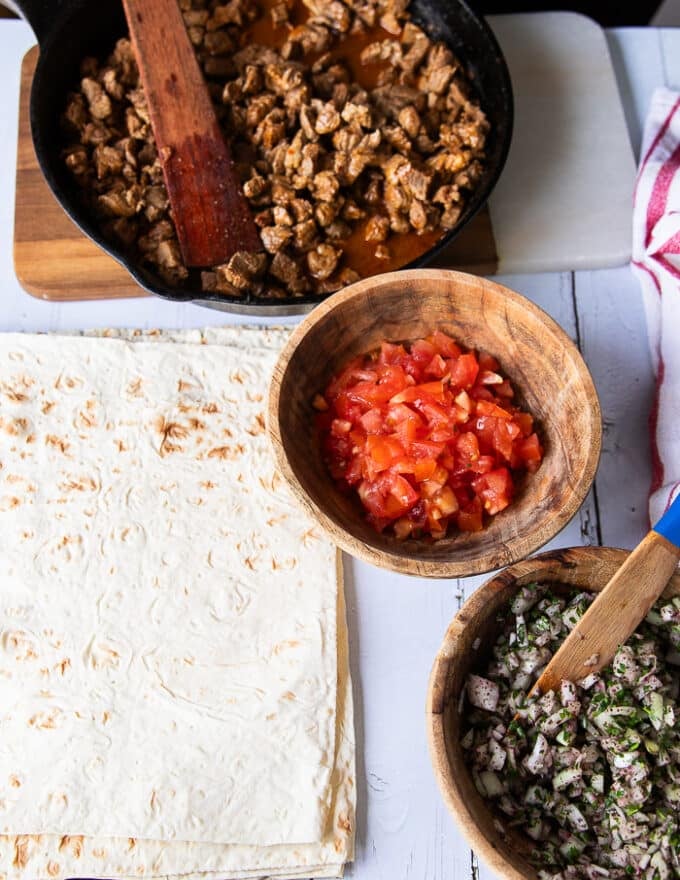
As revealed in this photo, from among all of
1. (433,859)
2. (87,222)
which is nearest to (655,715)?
(433,859)

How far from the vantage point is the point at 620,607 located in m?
2.01

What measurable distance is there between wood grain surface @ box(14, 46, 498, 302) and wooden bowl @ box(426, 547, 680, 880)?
114 cm

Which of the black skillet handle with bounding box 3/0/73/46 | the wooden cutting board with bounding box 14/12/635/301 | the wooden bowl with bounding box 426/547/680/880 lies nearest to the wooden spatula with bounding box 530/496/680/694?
the wooden bowl with bounding box 426/547/680/880

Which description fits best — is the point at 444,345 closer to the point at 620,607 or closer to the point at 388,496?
the point at 388,496

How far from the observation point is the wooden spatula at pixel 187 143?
2.60m

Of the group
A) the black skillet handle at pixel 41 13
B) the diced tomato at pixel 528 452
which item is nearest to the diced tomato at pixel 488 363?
the diced tomato at pixel 528 452

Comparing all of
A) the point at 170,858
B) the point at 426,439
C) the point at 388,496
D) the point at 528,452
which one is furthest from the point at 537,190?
the point at 170,858

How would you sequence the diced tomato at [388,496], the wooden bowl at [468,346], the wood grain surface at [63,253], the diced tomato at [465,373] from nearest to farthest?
1. the wooden bowl at [468,346]
2. the diced tomato at [388,496]
3. the diced tomato at [465,373]
4. the wood grain surface at [63,253]

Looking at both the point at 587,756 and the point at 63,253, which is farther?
the point at 63,253

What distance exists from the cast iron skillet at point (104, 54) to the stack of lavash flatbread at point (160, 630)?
0.26 metres

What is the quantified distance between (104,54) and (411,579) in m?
1.96

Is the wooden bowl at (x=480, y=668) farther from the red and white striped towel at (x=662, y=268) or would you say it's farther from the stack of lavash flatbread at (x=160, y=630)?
the red and white striped towel at (x=662, y=268)

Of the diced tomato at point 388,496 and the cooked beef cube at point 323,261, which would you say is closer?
the diced tomato at point 388,496

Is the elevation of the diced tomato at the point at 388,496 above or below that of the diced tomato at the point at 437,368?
below
